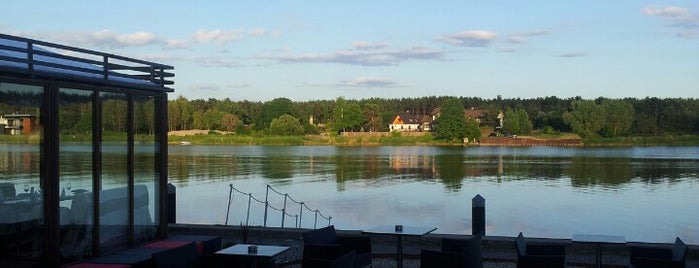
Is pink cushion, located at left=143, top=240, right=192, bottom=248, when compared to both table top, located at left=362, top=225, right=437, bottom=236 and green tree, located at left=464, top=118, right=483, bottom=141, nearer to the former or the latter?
table top, located at left=362, top=225, right=437, bottom=236

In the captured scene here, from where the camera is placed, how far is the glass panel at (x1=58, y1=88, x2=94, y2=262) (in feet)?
28.6

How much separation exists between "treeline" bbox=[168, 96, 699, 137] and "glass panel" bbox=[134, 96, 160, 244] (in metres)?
84.5

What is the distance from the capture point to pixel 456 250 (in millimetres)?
9117

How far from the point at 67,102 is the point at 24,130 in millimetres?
588

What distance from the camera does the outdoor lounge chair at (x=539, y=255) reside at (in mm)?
8305

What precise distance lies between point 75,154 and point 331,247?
3060 mm

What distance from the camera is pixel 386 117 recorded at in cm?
14038

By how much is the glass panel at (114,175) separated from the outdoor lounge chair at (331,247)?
232 cm

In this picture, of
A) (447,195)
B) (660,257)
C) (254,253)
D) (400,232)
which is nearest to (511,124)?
(447,195)

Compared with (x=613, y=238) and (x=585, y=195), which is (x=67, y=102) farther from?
(x=585, y=195)

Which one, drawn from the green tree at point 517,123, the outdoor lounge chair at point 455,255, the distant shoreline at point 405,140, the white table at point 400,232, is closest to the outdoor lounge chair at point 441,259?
the outdoor lounge chair at point 455,255

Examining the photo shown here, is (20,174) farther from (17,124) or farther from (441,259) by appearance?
(441,259)

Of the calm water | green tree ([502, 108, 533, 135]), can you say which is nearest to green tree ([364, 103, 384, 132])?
green tree ([502, 108, 533, 135])

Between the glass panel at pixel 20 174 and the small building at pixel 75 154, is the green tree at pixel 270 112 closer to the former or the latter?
the small building at pixel 75 154
